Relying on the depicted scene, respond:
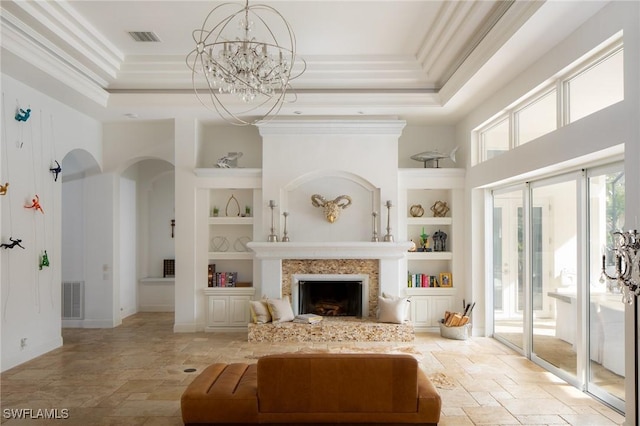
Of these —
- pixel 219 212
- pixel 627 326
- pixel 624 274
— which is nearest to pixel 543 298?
pixel 627 326

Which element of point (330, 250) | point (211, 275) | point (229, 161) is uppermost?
point (229, 161)

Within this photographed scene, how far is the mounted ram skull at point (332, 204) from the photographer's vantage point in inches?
287

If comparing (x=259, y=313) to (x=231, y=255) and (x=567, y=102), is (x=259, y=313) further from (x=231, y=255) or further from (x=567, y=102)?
(x=567, y=102)

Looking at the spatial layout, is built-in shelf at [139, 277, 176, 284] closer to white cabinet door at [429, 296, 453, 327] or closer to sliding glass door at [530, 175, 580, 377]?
white cabinet door at [429, 296, 453, 327]

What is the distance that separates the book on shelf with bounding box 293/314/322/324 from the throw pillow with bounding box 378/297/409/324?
3.09 ft

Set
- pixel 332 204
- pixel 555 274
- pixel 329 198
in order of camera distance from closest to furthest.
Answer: pixel 555 274
pixel 332 204
pixel 329 198

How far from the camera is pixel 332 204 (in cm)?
730

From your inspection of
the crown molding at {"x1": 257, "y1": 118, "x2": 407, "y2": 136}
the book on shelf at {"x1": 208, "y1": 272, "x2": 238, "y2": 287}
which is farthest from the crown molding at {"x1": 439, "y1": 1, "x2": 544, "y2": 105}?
the book on shelf at {"x1": 208, "y1": 272, "x2": 238, "y2": 287}

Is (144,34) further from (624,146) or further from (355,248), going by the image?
(624,146)

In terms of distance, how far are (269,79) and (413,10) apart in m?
2.18

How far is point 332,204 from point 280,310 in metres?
1.82

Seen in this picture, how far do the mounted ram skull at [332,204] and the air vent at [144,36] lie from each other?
3198 millimetres

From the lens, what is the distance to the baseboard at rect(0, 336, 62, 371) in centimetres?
539

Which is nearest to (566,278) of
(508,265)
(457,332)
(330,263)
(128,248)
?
(508,265)
